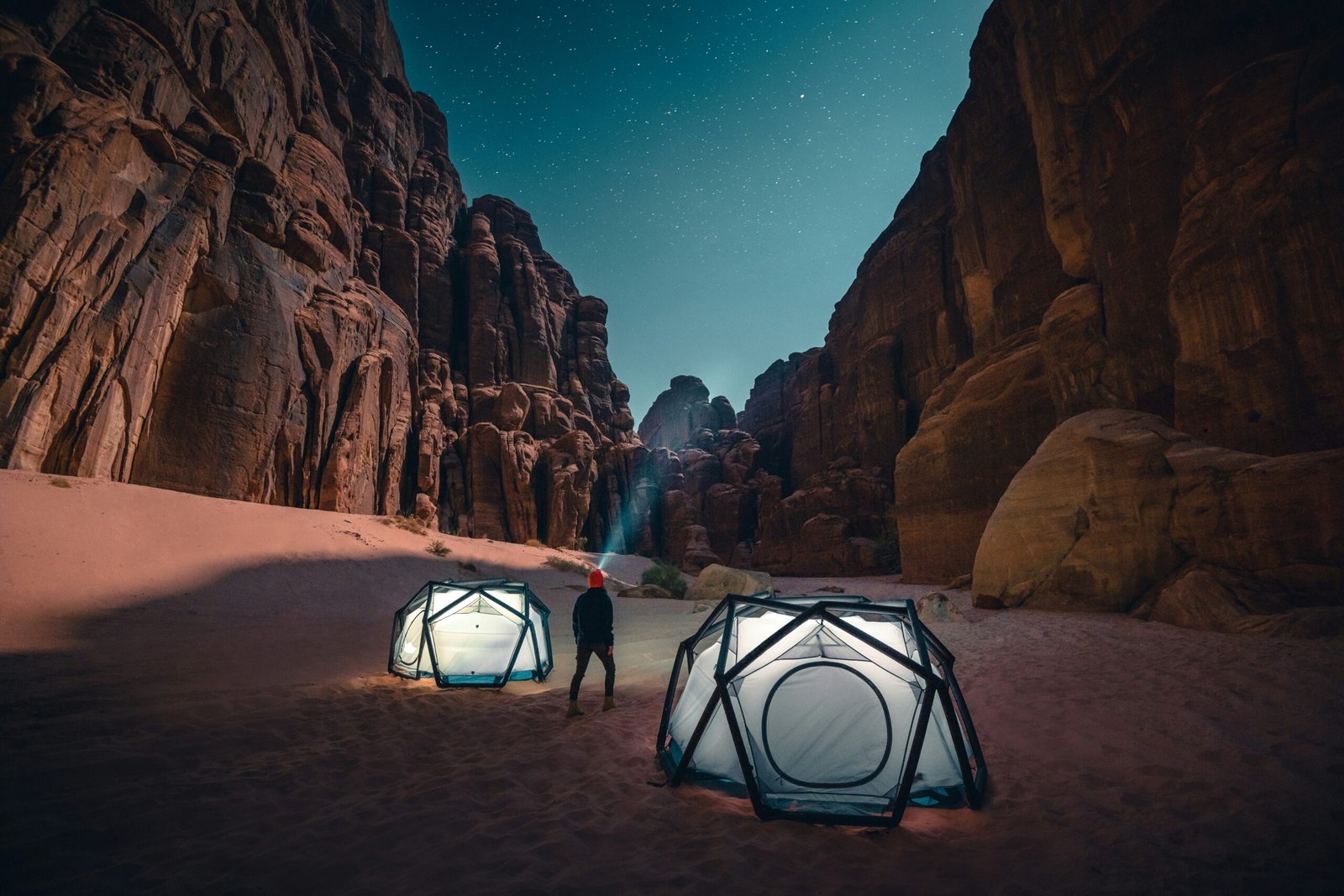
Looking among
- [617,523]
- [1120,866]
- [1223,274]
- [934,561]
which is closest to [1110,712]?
[1120,866]

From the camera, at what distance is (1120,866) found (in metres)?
3.48

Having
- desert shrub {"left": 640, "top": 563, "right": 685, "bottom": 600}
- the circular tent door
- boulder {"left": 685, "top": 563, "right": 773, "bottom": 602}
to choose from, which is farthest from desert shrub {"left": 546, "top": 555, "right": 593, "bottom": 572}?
the circular tent door

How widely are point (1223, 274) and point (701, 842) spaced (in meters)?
17.5

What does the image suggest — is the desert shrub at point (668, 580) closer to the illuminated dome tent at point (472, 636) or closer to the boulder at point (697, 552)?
the illuminated dome tent at point (472, 636)

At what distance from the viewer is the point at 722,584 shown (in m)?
23.8

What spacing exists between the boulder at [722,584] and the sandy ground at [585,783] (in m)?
12.6

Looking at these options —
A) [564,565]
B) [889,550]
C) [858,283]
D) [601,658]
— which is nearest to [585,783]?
[601,658]

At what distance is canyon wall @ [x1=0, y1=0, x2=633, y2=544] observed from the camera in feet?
60.9

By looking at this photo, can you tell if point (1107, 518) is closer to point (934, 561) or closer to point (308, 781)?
point (934, 561)

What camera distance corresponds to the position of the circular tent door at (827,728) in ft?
15.1

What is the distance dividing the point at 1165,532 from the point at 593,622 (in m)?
13.5

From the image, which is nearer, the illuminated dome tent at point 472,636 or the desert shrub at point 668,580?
the illuminated dome tent at point 472,636

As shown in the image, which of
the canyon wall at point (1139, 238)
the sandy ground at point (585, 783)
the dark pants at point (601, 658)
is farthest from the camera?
the canyon wall at point (1139, 238)

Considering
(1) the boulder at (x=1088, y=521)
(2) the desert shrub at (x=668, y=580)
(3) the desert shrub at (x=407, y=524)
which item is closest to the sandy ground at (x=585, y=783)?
(1) the boulder at (x=1088, y=521)
